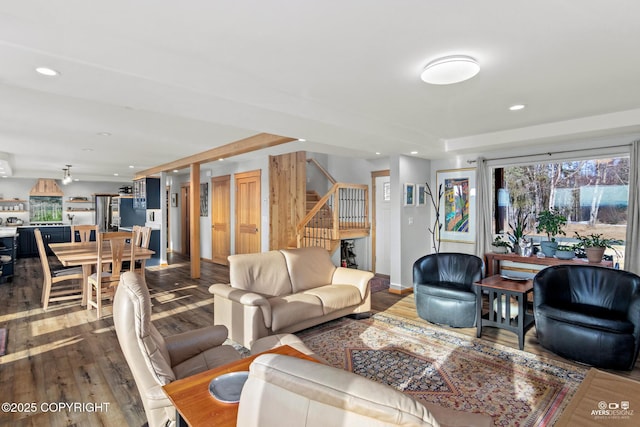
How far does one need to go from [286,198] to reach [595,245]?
4.93m

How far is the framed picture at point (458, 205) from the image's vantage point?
570 cm

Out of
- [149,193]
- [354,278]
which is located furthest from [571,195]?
[149,193]

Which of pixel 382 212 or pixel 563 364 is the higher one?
pixel 382 212

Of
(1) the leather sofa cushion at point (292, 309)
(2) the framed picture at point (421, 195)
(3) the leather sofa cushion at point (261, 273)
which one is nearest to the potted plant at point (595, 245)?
(2) the framed picture at point (421, 195)

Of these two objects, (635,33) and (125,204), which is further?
(125,204)

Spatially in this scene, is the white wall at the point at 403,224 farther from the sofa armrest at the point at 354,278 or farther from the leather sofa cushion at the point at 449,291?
the sofa armrest at the point at 354,278

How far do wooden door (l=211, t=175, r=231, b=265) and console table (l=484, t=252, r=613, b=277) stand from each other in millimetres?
5492

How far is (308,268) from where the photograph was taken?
4223 millimetres

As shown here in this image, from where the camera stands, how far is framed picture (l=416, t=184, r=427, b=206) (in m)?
5.82

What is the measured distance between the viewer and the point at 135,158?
7051 mm

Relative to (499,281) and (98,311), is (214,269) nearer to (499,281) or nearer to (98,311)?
(98,311)

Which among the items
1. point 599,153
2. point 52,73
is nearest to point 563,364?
point 599,153

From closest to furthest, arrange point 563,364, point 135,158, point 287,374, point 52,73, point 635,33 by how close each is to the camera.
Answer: point 287,374
point 635,33
point 52,73
point 563,364
point 135,158

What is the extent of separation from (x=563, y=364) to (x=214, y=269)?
633 cm
